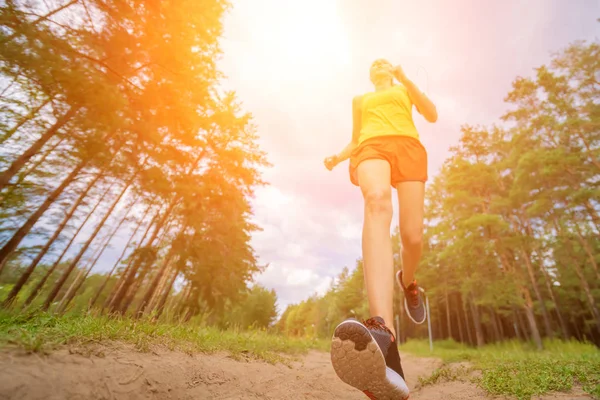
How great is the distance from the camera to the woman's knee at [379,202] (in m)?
1.75

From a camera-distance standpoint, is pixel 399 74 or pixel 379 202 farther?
pixel 399 74

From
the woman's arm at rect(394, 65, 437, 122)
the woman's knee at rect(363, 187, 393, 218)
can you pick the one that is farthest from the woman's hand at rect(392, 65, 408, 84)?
the woman's knee at rect(363, 187, 393, 218)

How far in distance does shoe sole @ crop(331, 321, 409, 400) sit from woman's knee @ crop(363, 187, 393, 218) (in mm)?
756

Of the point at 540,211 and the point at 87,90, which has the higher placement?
the point at 540,211

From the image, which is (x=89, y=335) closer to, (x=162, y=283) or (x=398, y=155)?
(x=398, y=155)

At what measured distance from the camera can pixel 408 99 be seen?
2.45 m

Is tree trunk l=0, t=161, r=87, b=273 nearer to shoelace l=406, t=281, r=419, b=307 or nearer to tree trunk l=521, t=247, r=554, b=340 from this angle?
shoelace l=406, t=281, r=419, b=307

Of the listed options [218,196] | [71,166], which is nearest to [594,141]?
[218,196]

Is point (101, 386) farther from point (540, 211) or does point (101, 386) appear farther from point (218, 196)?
point (540, 211)

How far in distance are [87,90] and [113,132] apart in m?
1.15

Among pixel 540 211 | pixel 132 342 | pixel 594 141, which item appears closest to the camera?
pixel 132 342

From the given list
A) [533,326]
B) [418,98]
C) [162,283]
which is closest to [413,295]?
[418,98]

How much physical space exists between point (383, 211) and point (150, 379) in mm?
1816

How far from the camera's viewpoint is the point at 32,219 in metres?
6.09
